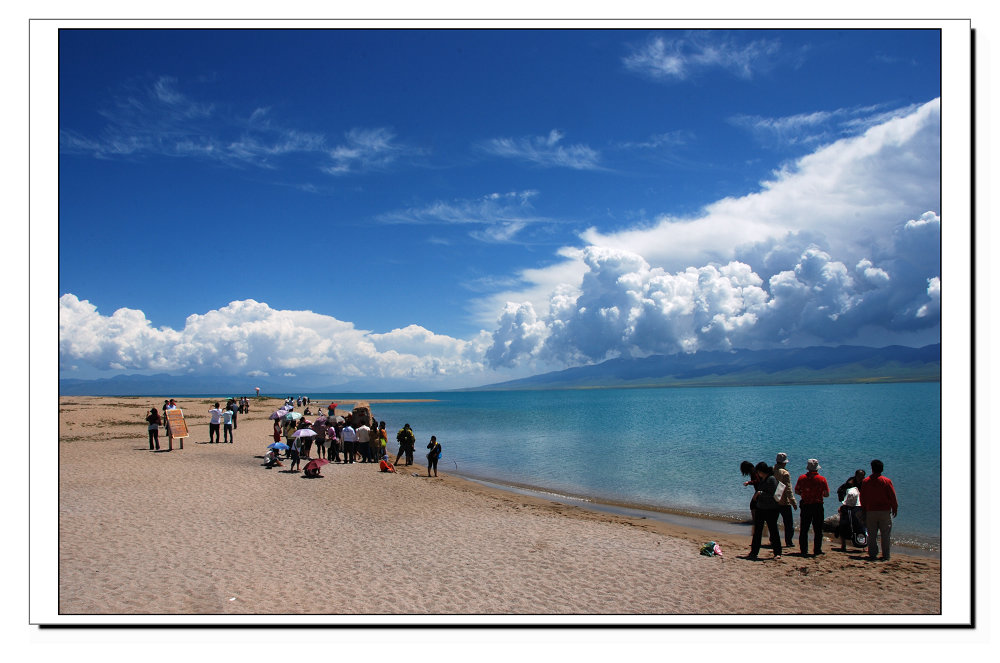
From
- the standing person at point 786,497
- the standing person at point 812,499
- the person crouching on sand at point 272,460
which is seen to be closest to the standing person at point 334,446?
the person crouching on sand at point 272,460

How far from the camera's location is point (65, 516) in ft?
38.0

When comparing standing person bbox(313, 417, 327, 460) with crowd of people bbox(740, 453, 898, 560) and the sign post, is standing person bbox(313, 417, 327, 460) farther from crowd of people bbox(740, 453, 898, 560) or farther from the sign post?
crowd of people bbox(740, 453, 898, 560)

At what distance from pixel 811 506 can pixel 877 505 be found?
4.13 ft

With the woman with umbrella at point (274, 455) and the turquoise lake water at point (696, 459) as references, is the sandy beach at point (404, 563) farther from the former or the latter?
the turquoise lake water at point (696, 459)

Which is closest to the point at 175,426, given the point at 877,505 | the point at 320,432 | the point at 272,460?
the point at 320,432

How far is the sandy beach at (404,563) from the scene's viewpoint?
7789 millimetres

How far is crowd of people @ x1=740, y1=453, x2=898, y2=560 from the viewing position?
10.4 metres

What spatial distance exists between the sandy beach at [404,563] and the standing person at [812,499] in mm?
403

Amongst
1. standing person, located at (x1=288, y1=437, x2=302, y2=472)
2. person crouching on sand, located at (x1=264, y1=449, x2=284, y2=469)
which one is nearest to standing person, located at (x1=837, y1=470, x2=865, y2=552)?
standing person, located at (x1=288, y1=437, x2=302, y2=472)

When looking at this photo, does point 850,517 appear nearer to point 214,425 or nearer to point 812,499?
point 812,499
